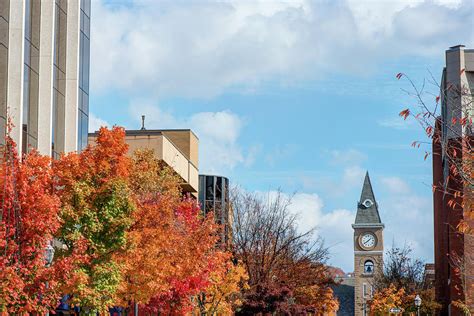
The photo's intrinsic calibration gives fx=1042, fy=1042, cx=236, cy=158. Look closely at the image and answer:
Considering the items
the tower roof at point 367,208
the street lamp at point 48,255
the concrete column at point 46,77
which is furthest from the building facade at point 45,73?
the tower roof at point 367,208

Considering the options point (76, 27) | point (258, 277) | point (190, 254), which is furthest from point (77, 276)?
point (258, 277)

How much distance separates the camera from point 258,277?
2586 inches

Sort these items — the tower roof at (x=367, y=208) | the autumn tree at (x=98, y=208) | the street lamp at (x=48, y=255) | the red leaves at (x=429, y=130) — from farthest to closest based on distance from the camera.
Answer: the tower roof at (x=367, y=208) → the autumn tree at (x=98, y=208) → the street lamp at (x=48, y=255) → the red leaves at (x=429, y=130)

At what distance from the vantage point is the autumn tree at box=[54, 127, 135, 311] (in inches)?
1395

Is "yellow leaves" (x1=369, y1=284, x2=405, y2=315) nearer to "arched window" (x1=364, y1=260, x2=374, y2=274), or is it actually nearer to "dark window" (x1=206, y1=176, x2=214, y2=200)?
"dark window" (x1=206, y1=176, x2=214, y2=200)

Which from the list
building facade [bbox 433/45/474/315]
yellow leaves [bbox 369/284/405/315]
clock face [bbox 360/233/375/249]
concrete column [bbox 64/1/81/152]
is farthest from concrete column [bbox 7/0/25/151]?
clock face [bbox 360/233/375/249]

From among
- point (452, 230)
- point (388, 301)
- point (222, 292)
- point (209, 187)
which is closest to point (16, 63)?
point (222, 292)

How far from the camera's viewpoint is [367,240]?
643 feet

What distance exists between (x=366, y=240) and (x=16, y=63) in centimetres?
15824

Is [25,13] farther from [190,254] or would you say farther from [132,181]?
[190,254]

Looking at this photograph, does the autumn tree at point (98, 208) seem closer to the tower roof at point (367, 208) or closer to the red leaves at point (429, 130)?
the red leaves at point (429, 130)

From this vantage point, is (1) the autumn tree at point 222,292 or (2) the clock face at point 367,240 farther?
(2) the clock face at point 367,240

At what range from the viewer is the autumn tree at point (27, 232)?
102ft

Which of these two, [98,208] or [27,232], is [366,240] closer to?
[98,208]
